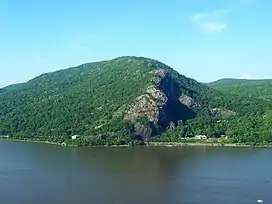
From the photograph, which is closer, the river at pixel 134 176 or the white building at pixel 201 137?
the river at pixel 134 176

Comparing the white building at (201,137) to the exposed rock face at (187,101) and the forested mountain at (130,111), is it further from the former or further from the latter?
the exposed rock face at (187,101)

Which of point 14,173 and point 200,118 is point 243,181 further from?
point 200,118

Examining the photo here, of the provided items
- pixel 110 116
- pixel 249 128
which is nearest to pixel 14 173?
pixel 110 116

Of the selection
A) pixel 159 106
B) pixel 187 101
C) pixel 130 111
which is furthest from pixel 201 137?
pixel 187 101

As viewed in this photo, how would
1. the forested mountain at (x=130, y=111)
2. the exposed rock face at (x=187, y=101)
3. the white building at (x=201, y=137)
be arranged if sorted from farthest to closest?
the exposed rock face at (x=187, y=101)
the forested mountain at (x=130, y=111)
the white building at (x=201, y=137)

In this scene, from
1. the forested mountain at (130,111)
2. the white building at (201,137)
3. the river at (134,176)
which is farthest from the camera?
the forested mountain at (130,111)

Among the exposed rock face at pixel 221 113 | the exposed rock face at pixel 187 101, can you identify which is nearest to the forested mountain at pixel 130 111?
the exposed rock face at pixel 187 101

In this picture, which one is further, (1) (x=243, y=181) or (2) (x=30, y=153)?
(2) (x=30, y=153)
